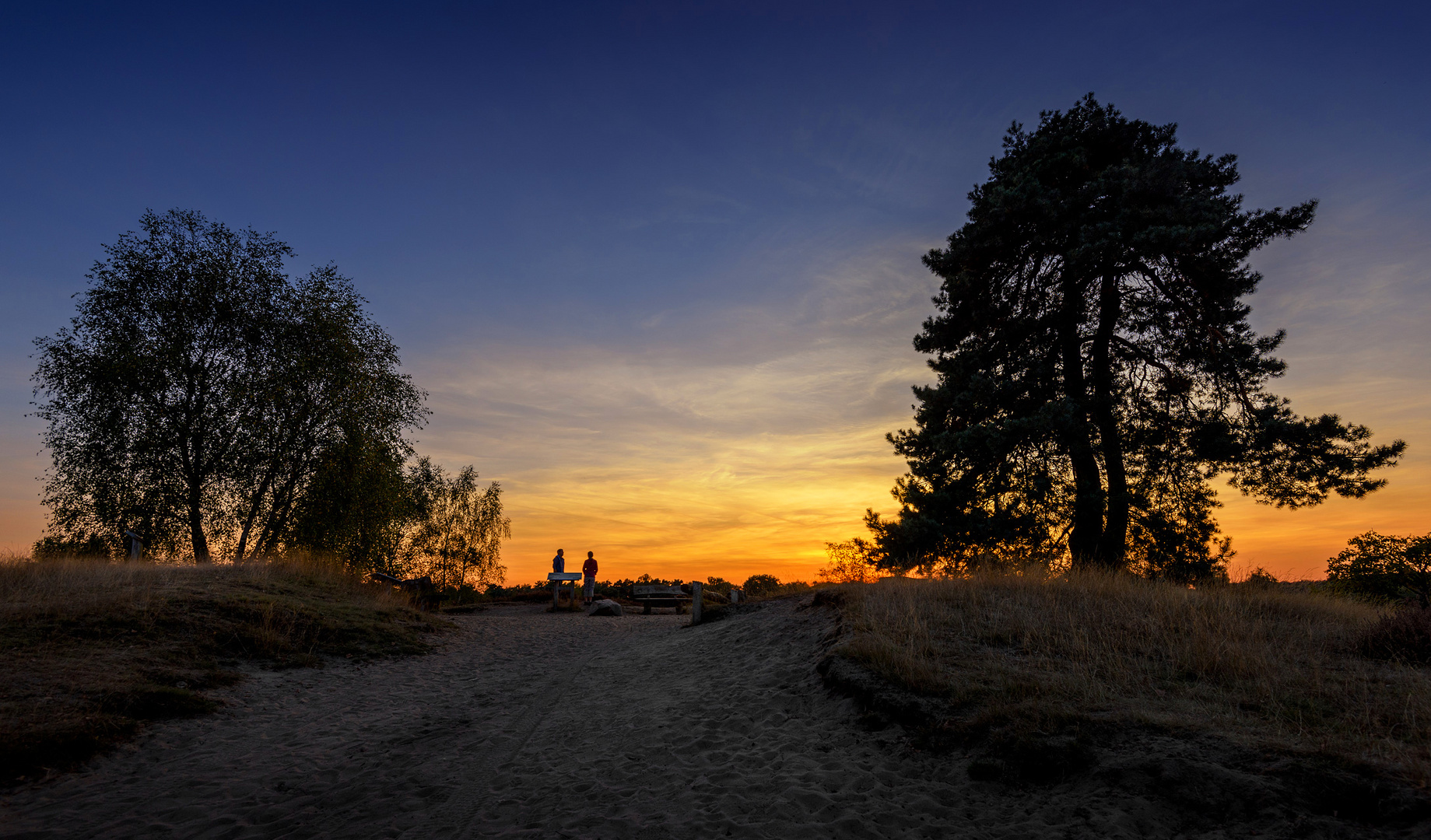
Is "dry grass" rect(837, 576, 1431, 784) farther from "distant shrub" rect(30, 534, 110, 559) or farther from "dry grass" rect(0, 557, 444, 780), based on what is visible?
"distant shrub" rect(30, 534, 110, 559)

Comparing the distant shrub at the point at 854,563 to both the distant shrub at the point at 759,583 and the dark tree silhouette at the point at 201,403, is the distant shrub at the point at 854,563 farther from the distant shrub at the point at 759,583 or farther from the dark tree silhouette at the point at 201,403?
the dark tree silhouette at the point at 201,403

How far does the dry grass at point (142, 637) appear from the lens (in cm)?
702

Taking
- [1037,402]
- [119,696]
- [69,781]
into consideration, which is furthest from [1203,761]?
[1037,402]

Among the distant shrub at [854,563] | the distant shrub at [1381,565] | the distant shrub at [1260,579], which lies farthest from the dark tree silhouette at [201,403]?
the distant shrub at [1381,565]

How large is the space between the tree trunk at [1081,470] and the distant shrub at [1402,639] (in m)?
7.03

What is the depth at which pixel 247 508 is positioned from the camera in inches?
891

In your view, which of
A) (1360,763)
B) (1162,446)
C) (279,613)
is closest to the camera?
(1360,763)

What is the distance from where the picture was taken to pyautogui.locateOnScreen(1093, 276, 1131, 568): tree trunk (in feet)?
53.9

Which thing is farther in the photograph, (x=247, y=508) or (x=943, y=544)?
(x=247, y=508)

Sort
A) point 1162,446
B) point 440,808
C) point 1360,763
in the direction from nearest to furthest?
point 1360,763 < point 440,808 < point 1162,446

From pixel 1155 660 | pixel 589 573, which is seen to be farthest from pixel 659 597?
pixel 1155 660

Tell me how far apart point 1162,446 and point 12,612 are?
82.4 feet

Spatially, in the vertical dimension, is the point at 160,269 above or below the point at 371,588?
above

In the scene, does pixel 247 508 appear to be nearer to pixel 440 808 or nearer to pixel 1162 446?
pixel 440 808
